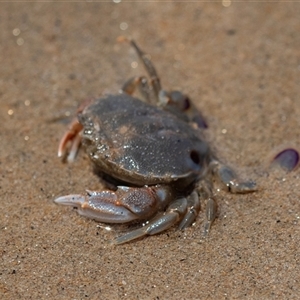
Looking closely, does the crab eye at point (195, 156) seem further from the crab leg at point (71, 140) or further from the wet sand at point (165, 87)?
the crab leg at point (71, 140)

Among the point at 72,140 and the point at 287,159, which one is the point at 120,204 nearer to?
the point at 72,140

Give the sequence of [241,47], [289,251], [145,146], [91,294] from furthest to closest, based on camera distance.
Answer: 1. [241,47]
2. [145,146]
3. [289,251]
4. [91,294]

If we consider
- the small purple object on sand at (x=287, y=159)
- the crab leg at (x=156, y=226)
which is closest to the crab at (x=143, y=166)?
the crab leg at (x=156, y=226)

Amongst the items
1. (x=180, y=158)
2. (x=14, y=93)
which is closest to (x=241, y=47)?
(x=180, y=158)

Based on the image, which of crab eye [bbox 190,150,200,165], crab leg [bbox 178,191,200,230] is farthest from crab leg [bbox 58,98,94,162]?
crab leg [bbox 178,191,200,230]

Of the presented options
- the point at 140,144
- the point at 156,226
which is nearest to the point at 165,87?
the point at 140,144

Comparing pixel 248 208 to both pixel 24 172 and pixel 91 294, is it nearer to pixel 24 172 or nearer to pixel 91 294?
pixel 91 294
